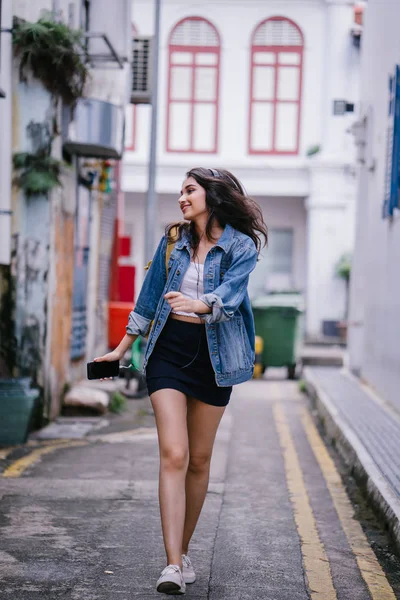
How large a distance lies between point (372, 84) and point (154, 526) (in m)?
10.9

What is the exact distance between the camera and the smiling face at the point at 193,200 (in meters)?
5.12

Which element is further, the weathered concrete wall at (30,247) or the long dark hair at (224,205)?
the weathered concrete wall at (30,247)

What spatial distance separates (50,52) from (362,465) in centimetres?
515

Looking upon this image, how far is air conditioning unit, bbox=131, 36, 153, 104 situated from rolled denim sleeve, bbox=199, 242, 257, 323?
35.6 feet

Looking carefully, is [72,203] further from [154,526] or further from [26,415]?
[154,526]

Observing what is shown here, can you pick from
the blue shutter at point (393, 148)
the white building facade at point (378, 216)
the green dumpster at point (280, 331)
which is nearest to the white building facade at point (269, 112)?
the green dumpster at point (280, 331)

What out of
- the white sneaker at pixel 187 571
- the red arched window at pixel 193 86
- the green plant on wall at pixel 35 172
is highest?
the red arched window at pixel 193 86

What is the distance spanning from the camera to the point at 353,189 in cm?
2770

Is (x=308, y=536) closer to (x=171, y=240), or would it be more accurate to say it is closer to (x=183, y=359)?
(x=183, y=359)

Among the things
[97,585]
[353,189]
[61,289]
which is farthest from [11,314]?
[353,189]

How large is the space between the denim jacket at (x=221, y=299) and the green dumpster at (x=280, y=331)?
14.6 m

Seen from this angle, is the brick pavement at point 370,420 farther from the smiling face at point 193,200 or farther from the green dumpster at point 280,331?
the green dumpster at point 280,331

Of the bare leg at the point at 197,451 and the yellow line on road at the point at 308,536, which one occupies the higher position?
the bare leg at the point at 197,451

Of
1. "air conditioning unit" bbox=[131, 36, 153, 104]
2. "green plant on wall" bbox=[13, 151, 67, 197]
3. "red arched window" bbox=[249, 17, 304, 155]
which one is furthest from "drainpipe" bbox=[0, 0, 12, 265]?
"red arched window" bbox=[249, 17, 304, 155]
